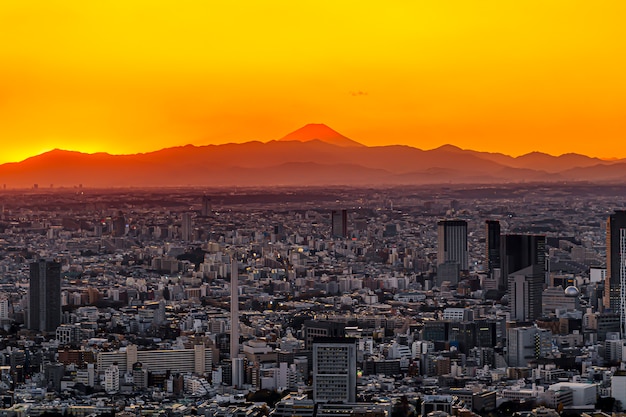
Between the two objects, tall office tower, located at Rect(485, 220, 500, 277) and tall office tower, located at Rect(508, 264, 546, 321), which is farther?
tall office tower, located at Rect(485, 220, 500, 277)

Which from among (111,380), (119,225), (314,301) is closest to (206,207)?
(119,225)

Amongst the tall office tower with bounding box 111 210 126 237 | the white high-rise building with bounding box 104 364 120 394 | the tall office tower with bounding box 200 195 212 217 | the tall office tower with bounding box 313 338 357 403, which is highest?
the tall office tower with bounding box 200 195 212 217

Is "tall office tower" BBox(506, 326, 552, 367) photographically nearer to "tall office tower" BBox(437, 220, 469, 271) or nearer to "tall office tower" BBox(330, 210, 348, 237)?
"tall office tower" BBox(437, 220, 469, 271)

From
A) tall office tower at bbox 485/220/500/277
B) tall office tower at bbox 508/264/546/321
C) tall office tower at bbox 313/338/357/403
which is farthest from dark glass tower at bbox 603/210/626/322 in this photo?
tall office tower at bbox 313/338/357/403

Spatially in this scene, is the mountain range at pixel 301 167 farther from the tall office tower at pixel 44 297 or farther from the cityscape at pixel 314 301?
the tall office tower at pixel 44 297

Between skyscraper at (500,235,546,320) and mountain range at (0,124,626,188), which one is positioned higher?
mountain range at (0,124,626,188)

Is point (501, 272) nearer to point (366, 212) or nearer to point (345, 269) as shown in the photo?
point (345, 269)

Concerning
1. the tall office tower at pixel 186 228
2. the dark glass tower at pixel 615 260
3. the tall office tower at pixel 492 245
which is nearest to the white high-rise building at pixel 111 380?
the dark glass tower at pixel 615 260

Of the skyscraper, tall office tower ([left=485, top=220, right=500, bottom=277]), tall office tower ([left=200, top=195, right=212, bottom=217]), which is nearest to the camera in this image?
the skyscraper
